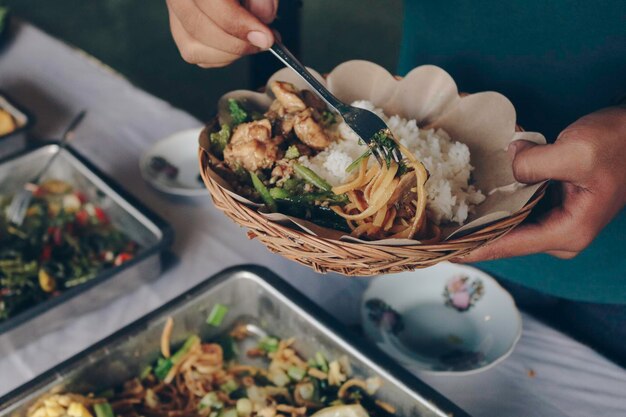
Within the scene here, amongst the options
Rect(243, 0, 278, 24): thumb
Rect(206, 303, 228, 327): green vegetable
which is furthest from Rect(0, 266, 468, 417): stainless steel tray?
Rect(243, 0, 278, 24): thumb

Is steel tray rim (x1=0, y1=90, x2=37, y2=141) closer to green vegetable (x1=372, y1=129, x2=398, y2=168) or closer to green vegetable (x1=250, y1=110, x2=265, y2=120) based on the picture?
green vegetable (x1=250, y1=110, x2=265, y2=120)

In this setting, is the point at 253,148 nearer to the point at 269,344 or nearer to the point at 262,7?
the point at 262,7

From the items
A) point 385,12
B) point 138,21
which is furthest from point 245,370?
point 138,21

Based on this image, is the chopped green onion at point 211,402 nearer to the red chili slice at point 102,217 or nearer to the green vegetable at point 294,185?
the green vegetable at point 294,185

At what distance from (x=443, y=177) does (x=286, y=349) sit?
555mm

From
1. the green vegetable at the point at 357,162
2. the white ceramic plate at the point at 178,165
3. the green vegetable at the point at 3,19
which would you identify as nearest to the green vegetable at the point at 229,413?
the green vegetable at the point at 357,162

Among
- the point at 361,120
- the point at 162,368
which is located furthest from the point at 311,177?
the point at 162,368

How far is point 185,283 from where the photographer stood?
Result: 1.62 metres

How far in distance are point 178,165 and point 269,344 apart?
770 millimetres

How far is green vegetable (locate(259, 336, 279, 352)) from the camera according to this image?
1.48 meters

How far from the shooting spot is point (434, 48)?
1.74 m

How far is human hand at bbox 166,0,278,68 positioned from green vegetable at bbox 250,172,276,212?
0.87ft

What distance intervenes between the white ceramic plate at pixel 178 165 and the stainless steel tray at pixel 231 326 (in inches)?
18.5

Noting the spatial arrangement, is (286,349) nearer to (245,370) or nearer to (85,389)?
(245,370)
